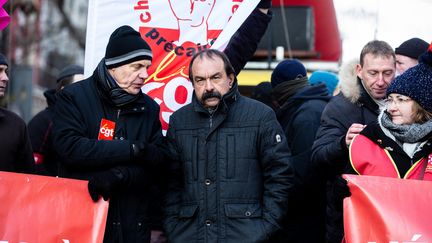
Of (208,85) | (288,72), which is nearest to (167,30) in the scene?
(288,72)

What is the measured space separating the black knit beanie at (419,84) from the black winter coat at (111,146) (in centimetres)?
147

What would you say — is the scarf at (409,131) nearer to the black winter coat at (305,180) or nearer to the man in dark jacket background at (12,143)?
the black winter coat at (305,180)

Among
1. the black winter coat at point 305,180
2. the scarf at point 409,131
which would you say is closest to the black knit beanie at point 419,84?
the scarf at point 409,131

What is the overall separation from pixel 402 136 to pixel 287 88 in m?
1.93

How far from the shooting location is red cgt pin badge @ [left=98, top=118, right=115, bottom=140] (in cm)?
555

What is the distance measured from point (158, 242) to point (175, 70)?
47.6 inches

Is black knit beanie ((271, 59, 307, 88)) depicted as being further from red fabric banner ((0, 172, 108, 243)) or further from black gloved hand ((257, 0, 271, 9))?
red fabric banner ((0, 172, 108, 243))

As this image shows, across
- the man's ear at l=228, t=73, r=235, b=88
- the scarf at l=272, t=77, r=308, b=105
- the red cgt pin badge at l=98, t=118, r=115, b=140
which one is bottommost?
the red cgt pin badge at l=98, t=118, r=115, b=140

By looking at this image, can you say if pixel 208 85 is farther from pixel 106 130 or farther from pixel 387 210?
pixel 387 210

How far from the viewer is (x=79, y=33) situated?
3475cm

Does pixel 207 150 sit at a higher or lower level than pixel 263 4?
lower

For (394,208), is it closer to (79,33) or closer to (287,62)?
(287,62)

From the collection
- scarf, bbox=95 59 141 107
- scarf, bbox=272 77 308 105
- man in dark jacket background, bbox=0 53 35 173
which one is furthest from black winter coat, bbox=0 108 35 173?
scarf, bbox=272 77 308 105

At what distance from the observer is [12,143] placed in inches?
241
